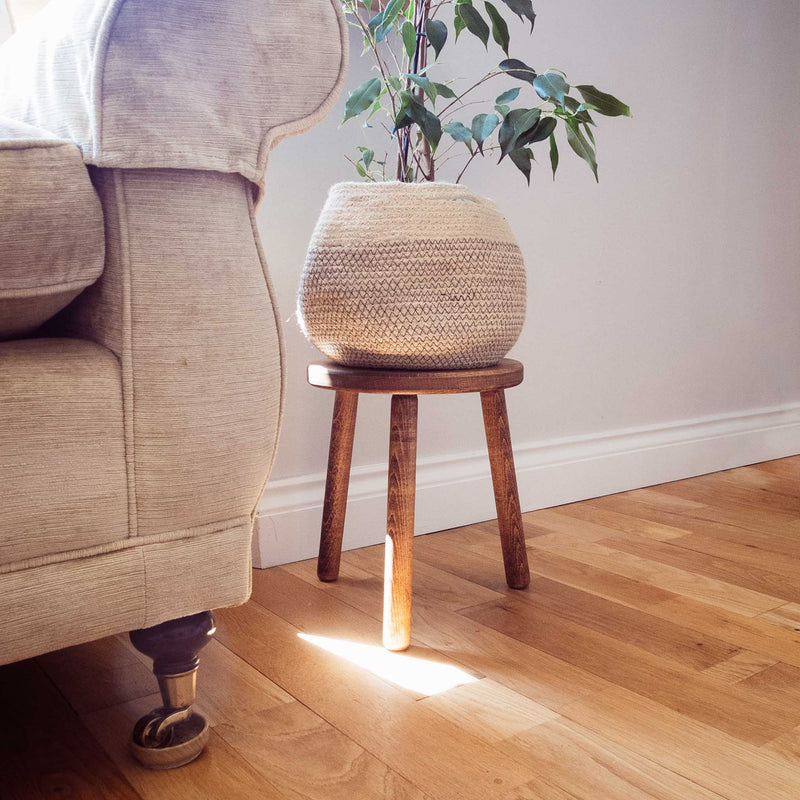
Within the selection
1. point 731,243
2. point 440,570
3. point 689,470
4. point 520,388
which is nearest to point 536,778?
point 440,570

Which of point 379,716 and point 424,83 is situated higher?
point 424,83

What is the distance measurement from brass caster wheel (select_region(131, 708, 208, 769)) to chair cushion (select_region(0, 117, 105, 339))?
1.20 feet

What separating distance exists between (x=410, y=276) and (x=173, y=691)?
510mm

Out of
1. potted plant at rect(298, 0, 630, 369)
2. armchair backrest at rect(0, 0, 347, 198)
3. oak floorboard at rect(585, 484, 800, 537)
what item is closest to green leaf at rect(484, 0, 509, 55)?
potted plant at rect(298, 0, 630, 369)

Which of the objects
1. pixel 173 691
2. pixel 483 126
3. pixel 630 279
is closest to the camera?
pixel 173 691

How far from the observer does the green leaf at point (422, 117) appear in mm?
1034

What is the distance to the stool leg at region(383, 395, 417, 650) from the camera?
3.25ft

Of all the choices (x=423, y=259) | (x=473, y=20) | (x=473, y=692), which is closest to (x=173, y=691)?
(x=473, y=692)

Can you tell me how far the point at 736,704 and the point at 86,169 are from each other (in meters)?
0.81

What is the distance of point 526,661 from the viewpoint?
98 cm

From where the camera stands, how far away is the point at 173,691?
2.44 feet

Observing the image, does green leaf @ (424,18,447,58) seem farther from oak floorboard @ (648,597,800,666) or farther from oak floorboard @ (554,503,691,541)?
oak floorboard @ (554,503,691,541)

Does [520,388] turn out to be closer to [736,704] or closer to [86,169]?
[736,704]

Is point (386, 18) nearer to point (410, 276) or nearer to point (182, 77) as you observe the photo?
point (410, 276)
